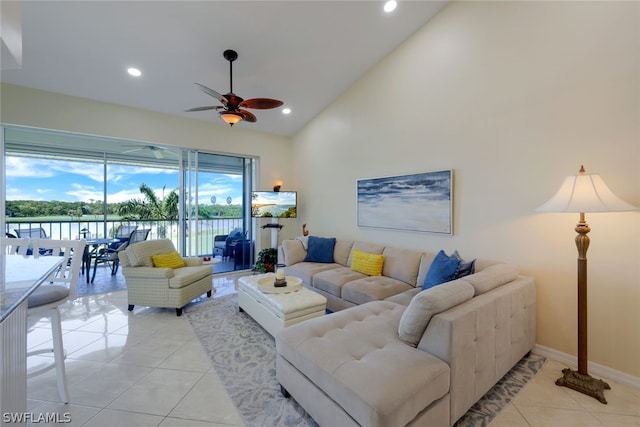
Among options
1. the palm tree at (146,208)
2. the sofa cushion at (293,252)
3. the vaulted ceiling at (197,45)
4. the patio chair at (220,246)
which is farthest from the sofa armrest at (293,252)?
the palm tree at (146,208)

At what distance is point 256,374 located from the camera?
7.01ft

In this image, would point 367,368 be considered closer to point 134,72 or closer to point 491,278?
point 491,278

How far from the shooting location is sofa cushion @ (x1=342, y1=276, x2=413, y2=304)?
9.36 feet

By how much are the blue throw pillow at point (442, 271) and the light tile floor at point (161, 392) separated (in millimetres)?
945

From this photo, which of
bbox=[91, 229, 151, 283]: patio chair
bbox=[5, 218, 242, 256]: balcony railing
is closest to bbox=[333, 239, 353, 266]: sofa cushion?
bbox=[5, 218, 242, 256]: balcony railing

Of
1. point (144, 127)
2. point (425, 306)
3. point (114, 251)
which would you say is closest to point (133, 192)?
point (114, 251)

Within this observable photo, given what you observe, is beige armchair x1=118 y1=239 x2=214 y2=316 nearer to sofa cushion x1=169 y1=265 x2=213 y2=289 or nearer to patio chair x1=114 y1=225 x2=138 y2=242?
sofa cushion x1=169 y1=265 x2=213 y2=289

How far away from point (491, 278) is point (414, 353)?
98 cm

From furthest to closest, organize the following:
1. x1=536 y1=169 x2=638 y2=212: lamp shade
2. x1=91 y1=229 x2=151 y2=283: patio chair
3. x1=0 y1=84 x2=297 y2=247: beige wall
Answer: x1=91 y1=229 x2=151 y2=283: patio chair → x1=0 y1=84 x2=297 y2=247: beige wall → x1=536 y1=169 x2=638 y2=212: lamp shade

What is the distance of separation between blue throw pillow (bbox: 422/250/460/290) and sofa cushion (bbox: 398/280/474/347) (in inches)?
27.7

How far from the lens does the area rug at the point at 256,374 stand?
1.70 m

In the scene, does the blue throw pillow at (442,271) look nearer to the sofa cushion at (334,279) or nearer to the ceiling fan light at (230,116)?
the sofa cushion at (334,279)

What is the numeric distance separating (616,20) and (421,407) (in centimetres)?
315

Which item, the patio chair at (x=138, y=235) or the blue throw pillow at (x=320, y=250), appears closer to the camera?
the blue throw pillow at (x=320, y=250)
